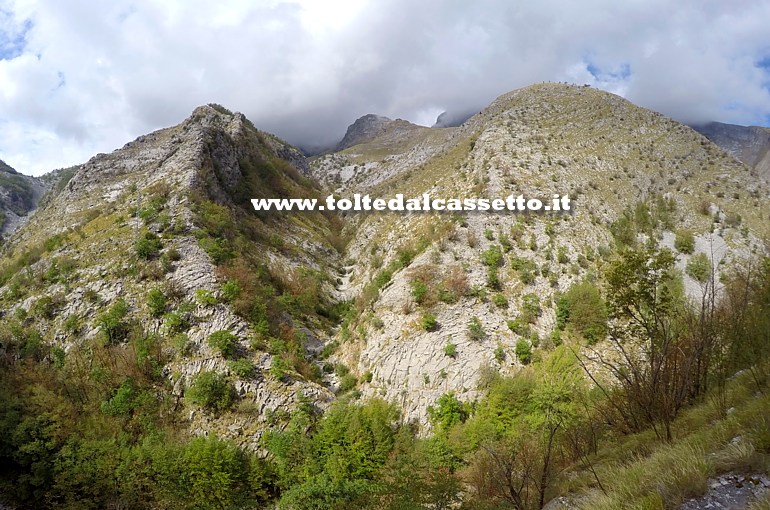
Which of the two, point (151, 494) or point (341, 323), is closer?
point (151, 494)

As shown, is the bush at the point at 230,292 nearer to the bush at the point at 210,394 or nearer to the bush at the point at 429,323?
the bush at the point at 210,394

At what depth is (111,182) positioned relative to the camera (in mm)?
35688

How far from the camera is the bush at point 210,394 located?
16984 millimetres

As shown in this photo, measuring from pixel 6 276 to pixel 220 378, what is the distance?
1872 centimetres

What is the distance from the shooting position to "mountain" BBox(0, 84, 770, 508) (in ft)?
25.8

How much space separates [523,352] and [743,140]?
509 feet

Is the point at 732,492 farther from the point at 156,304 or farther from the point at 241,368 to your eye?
the point at 156,304

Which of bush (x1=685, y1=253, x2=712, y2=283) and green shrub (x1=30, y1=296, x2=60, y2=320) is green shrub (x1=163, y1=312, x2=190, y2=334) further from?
bush (x1=685, y1=253, x2=712, y2=283)

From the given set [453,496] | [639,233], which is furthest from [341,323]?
[639,233]

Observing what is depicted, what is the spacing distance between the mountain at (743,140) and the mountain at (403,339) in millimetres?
108929

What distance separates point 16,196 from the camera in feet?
314

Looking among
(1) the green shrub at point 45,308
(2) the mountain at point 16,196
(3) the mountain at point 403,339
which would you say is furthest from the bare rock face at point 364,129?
(1) the green shrub at point 45,308

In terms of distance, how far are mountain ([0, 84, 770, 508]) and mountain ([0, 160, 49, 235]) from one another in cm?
6261

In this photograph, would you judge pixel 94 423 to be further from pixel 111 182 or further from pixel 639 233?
pixel 639 233
